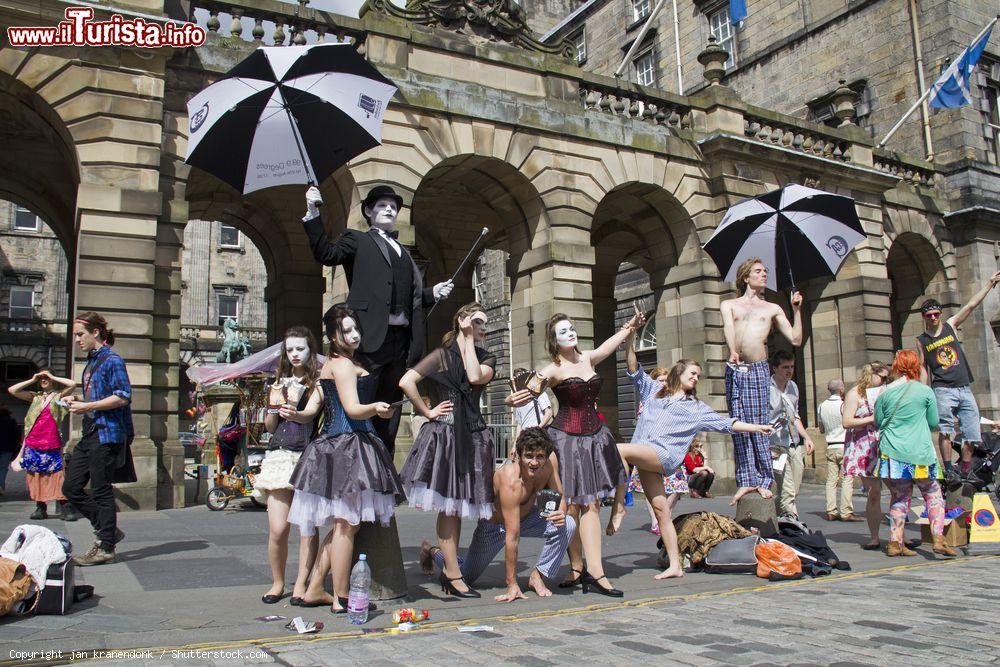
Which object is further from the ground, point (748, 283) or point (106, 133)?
point (106, 133)

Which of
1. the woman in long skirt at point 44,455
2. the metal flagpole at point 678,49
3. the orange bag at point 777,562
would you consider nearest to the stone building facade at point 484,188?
the woman in long skirt at point 44,455

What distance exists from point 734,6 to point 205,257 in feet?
124

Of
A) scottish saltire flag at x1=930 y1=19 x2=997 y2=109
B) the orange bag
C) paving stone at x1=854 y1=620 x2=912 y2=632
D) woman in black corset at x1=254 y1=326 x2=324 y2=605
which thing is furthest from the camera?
scottish saltire flag at x1=930 y1=19 x2=997 y2=109

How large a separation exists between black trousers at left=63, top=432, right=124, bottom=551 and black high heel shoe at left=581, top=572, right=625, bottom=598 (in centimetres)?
393

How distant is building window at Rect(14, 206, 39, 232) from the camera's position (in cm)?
4434

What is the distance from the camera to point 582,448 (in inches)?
245

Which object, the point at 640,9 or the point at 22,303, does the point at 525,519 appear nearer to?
the point at 640,9

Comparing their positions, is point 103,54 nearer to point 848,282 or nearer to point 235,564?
point 235,564

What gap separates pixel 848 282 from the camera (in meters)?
19.5

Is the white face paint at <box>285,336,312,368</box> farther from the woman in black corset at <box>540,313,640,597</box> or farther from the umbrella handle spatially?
the umbrella handle

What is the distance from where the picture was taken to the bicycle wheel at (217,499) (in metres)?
12.1

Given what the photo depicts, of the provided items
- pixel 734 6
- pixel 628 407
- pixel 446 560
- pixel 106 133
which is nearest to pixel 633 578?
pixel 446 560

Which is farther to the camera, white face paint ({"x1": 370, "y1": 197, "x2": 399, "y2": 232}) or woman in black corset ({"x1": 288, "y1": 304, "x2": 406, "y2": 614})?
white face paint ({"x1": 370, "y1": 197, "x2": 399, "y2": 232})

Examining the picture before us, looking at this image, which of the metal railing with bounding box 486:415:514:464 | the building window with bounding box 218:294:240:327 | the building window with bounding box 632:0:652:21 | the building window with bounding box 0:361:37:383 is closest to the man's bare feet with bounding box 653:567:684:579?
the metal railing with bounding box 486:415:514:464
